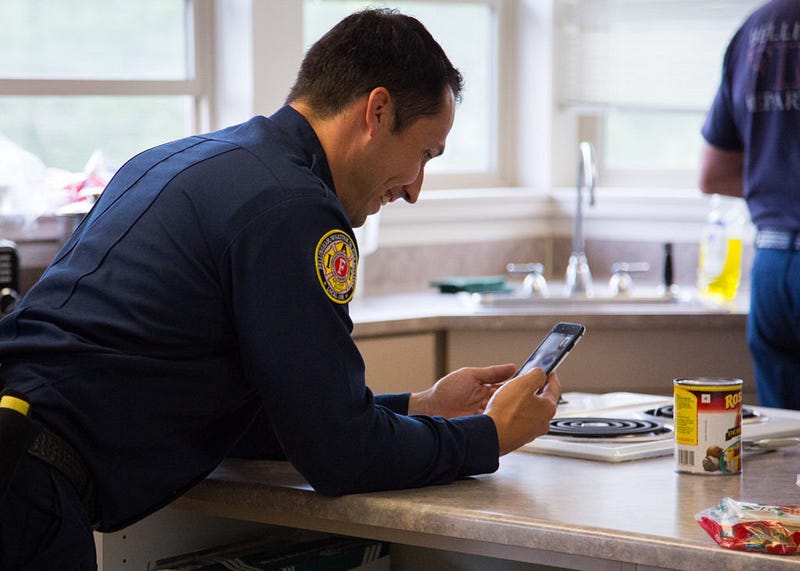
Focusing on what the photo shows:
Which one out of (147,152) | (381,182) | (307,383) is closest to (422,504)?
(307,383)

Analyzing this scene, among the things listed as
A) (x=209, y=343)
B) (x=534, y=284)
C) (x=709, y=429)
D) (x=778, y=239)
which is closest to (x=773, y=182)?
(x=778, y=239)

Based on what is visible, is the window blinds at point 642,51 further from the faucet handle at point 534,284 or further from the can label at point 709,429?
the can label at point 709,429

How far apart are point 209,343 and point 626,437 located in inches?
26.1

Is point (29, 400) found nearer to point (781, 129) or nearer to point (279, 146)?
point (279, 146)

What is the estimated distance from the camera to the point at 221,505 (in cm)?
167

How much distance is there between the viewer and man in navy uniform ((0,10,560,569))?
146 centimetres

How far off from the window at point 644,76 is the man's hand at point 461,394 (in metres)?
2.24

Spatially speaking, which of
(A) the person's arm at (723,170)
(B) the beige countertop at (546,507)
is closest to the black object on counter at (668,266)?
(A) the person's arm at (723,170)

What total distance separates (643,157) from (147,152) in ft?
8.87

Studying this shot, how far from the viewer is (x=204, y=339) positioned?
1.52 meters

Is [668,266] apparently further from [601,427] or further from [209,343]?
[209,343]

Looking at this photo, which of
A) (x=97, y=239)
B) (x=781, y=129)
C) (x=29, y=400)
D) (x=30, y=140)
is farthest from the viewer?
(x=30, y=140)

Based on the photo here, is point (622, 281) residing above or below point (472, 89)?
below

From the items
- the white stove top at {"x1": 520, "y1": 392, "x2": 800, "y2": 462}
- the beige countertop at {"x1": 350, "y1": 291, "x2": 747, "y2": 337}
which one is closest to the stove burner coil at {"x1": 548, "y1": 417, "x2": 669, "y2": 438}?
the white stove top at {"x1": 520, "y1": 392, "x2": 800, "y2": 462}
